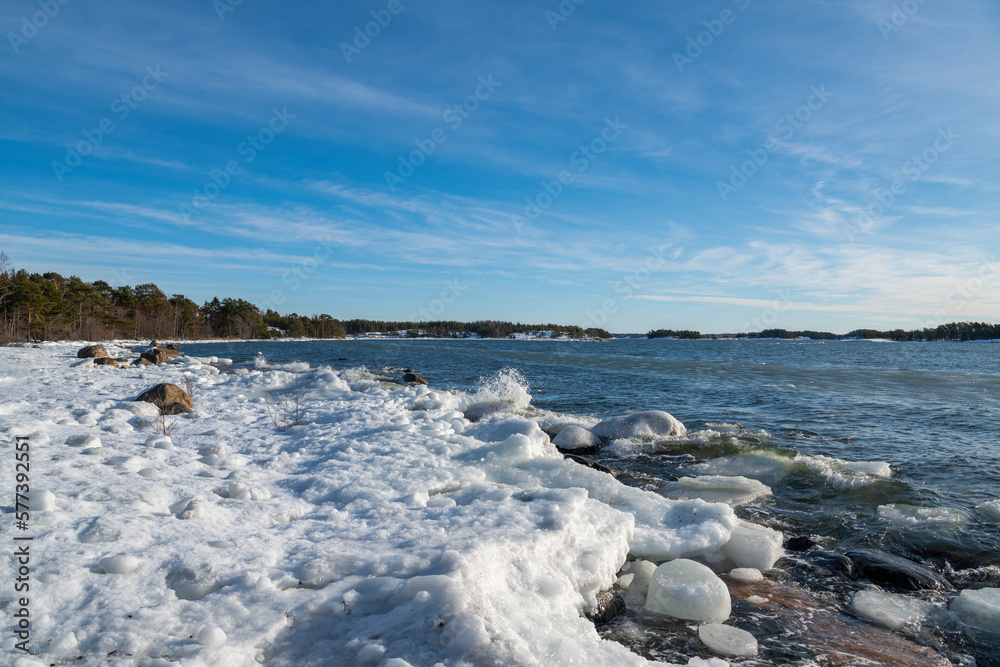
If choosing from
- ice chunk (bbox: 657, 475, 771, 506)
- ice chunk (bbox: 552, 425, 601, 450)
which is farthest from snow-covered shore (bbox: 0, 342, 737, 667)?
ice chunk (bbox: 552, 425, 601, 450)

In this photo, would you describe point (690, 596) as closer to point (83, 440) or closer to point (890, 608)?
point (890, 608)

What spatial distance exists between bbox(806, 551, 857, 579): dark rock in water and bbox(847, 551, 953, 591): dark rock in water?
0.08 m

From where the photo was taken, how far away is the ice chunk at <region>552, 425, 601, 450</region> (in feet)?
33.7

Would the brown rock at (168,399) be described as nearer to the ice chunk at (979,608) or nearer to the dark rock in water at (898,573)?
the dark rock in water at (898,573)

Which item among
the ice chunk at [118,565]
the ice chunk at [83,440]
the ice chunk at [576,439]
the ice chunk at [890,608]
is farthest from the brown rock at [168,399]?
the ice chunk at [890,608]

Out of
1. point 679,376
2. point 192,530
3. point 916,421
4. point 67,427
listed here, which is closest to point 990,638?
point 192,530

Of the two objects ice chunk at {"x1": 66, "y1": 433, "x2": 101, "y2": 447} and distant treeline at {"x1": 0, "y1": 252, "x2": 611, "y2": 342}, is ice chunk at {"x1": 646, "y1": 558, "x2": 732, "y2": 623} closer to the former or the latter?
ice chunk at {"x1": 66, "y1": 433, "x2": 101, "y2": 447}

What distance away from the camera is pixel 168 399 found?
9.48 meters

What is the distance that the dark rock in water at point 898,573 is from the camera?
189 inches

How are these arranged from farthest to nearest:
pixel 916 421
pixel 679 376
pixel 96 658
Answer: pixel 679 376, pixel 916 421, pixel 96 658

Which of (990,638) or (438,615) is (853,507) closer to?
(990,638)

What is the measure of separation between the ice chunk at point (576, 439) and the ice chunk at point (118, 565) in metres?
8.00

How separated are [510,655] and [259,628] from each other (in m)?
1.54

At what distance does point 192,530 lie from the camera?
4027 millimetres
